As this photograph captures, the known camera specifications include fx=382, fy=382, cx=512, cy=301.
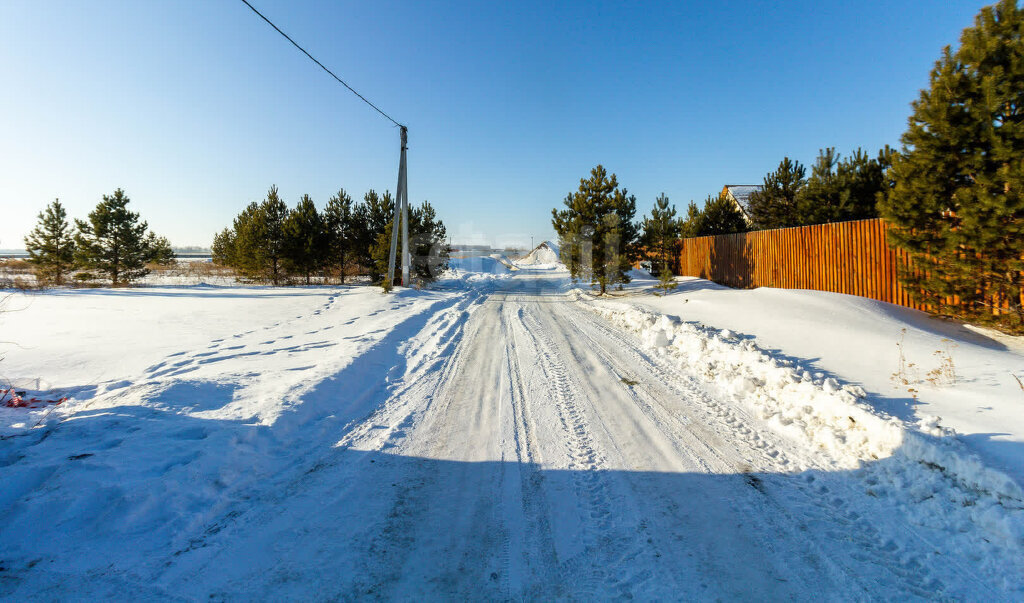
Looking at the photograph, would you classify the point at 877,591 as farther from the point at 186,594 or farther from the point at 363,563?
the point at 186,594

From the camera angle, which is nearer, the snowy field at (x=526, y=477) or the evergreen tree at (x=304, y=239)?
the snowy field at (x=526, y=477)

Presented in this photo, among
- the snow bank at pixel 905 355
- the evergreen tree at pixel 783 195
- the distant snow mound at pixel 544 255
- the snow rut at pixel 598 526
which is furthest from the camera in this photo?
the distant snow mound at pixel 544 255

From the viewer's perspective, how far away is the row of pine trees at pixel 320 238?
78.1 feet

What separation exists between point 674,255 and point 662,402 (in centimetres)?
1910

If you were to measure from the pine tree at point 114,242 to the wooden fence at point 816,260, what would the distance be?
34.3 metres

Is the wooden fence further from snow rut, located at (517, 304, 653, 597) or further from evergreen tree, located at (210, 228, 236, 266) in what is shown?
evergreen tree, located at (210, 228, 236, 266)

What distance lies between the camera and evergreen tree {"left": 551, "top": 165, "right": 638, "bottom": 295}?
16.4m

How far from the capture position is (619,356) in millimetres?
7234

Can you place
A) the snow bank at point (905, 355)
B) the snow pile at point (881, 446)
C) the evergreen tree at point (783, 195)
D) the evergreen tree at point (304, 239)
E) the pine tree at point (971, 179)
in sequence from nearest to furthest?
the snow pile at point (881, 446) < the snow bank at point (905, 355) < the pine tree at point (971, 179) < the evergreen tree at point (783, 195) < the evergreen tree at point (304, 239)

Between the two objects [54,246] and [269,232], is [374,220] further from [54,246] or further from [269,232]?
[54,246]

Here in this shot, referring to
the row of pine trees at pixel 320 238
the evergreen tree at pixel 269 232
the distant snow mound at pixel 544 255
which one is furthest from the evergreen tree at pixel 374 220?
the distant snow mound at pixel 544 255

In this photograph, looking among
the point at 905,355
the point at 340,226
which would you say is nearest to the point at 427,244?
the point at 340,226

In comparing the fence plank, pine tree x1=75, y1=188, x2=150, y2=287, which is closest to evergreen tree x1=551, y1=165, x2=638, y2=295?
the fence plank

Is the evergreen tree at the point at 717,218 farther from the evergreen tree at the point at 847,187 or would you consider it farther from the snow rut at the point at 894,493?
the snow rut at the point at 894,493
